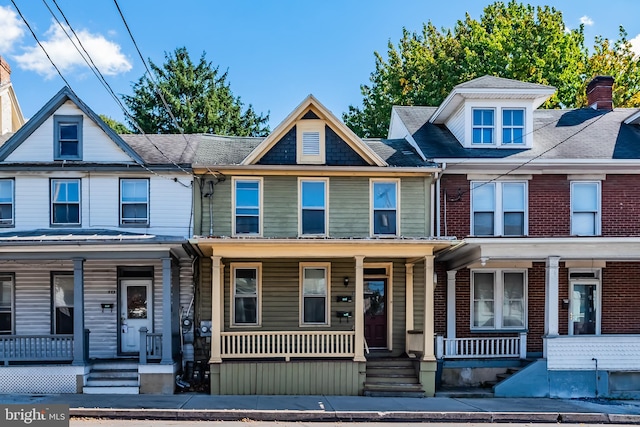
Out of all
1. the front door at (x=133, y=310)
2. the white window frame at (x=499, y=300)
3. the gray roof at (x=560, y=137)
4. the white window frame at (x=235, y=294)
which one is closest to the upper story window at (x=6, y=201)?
the front door at (x=133, y=310)

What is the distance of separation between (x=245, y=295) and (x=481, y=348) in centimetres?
665

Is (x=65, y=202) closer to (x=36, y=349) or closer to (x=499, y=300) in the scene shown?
(x=36, y=349)

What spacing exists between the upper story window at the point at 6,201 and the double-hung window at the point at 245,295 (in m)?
6.07

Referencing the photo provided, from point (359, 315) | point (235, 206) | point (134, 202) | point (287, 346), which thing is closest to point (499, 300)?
point (359, 315)

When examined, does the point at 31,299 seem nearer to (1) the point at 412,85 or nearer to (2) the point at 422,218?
(2) the point at 422,218

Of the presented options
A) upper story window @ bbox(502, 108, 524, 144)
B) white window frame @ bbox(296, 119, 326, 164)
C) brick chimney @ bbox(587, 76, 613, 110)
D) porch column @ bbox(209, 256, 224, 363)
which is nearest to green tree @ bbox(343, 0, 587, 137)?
brick chimney @ bbox(587, 76, 613, 110)

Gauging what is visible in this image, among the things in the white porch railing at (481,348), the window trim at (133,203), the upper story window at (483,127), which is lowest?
the white porch railing at (481,348)

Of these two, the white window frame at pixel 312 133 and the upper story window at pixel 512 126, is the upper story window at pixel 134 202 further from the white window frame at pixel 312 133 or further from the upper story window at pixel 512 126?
the upper story window at pixel 512 126

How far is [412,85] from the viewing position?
103 feet

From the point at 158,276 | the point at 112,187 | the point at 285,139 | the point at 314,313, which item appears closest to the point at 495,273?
the point at 314,313

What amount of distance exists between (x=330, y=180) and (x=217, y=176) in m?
3.10

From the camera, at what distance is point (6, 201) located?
594 inches

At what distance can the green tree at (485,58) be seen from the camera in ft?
90.2

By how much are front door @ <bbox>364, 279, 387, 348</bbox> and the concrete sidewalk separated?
2.82 m
